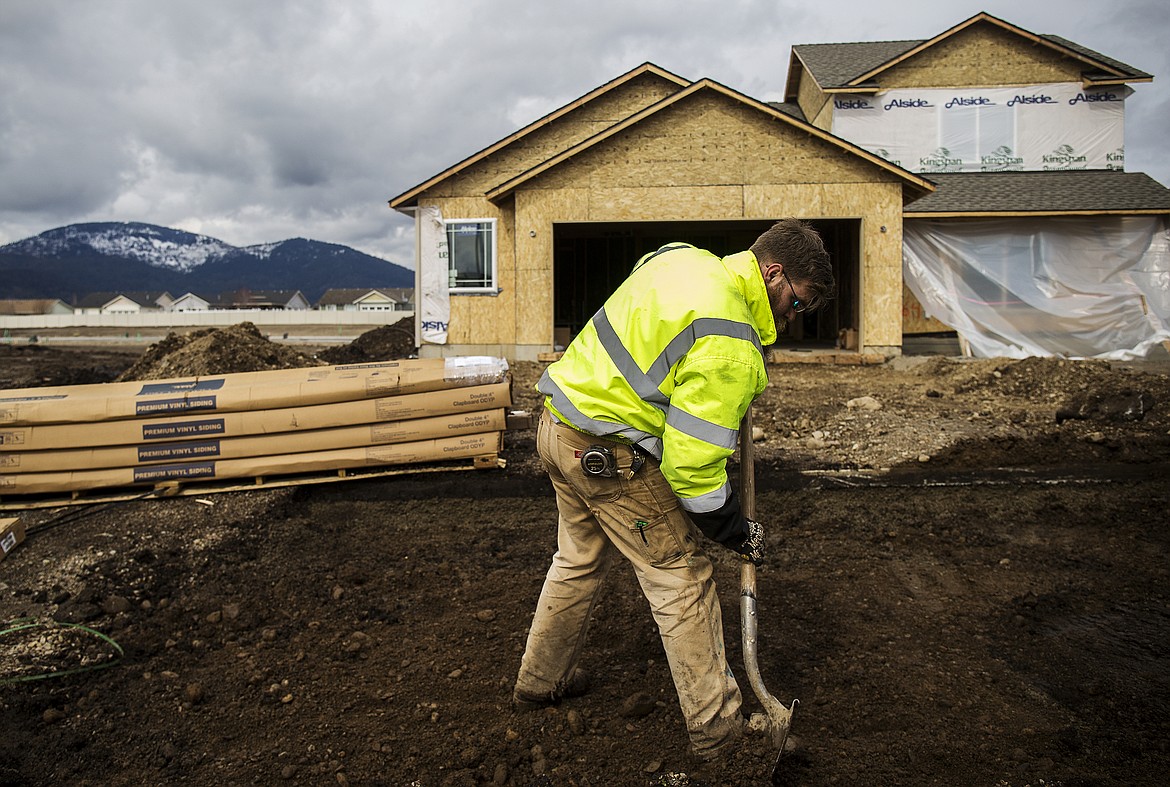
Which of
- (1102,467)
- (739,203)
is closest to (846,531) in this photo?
(1102,467)

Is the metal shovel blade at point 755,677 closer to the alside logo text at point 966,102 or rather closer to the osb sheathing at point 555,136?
the osb sheathing at point 555,136

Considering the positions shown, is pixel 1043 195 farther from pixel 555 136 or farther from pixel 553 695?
pixel 553 695

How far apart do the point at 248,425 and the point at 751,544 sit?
15.9ft

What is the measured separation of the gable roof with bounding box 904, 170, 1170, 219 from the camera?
49.3 ft

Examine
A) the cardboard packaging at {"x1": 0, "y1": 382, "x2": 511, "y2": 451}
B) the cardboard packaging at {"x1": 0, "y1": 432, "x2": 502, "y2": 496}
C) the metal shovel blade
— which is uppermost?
the cardboard packaging at {"x1": 0, "y1": 382, "x2": 511, "y2": 451}

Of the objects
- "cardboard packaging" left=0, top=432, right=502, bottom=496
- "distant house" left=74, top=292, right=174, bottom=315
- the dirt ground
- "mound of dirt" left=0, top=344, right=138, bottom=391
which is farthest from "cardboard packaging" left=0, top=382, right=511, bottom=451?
"distant house" left=74, top=292, right=174, bottom=315

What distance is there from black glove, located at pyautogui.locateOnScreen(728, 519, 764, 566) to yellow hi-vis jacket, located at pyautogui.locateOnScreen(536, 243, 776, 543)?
5 centimetres

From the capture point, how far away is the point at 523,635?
3.81m

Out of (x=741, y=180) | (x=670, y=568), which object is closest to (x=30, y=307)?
(x=741, y=180)

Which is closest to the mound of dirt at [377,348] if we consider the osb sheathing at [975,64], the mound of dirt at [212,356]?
the mound of dirt at [212,356]

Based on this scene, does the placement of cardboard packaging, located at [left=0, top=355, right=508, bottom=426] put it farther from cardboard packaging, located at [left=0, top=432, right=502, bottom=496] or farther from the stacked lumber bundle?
cardboard packaging, located at [left=0, top=432, right=502, bottom=496]

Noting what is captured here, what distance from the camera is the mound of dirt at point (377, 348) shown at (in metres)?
17.3

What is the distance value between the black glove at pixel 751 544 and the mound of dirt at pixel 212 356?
26.4 feet

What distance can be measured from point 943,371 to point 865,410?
4062 mm
